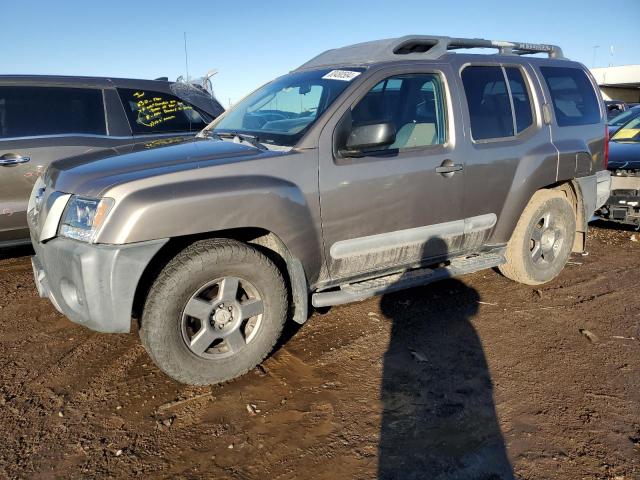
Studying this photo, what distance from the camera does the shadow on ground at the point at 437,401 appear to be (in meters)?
2.29

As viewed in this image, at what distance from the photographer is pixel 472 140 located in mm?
3766

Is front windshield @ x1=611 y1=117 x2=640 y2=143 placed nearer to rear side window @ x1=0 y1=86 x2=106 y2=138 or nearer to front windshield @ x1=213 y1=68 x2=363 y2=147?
front windshield @ x1=213 y1=68 x2=363 y2=147

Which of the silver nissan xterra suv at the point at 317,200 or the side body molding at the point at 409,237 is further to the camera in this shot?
the side body molding at the point at 409,237

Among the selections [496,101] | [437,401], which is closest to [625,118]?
[496,101]

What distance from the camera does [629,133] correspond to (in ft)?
23.3

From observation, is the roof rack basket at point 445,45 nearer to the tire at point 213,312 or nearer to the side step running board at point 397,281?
the side step running board at point 397,281

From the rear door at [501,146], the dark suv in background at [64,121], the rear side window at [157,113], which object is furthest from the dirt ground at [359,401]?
the rear side window at [157,113]

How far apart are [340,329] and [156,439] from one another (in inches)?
63.1

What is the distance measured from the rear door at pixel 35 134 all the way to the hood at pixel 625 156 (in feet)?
18.4

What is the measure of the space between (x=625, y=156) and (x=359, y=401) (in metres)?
5.28

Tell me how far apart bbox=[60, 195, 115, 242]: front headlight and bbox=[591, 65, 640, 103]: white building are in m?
45.3

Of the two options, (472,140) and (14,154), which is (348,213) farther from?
(14,154)

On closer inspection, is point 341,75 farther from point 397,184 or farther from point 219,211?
point 219,211

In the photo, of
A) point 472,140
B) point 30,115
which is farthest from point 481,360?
point 30,115
